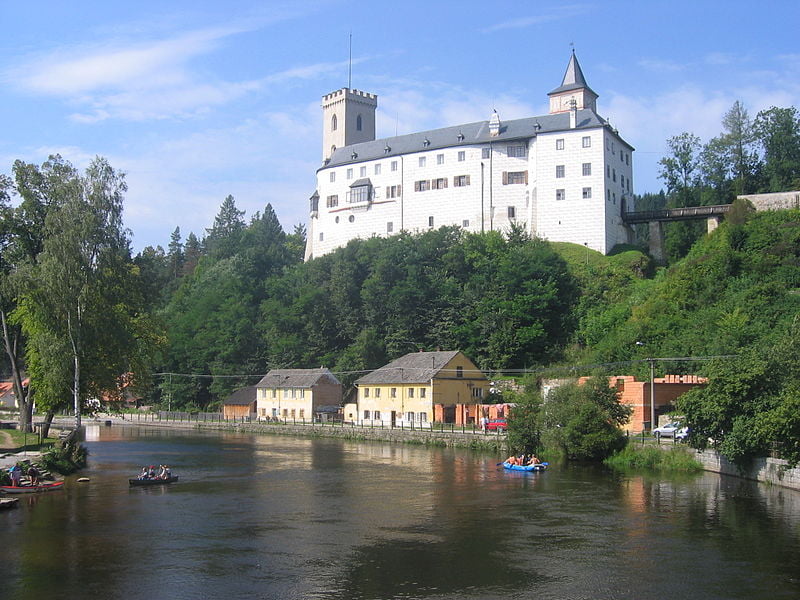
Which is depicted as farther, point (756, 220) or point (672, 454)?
point (756, 220)

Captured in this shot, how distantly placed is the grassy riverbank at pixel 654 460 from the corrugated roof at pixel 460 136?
43137mm

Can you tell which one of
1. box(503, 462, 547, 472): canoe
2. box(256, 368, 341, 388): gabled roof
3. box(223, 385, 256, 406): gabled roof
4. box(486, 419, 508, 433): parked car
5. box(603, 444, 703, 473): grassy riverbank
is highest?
box(256, 368, 341, 388): gabled roof

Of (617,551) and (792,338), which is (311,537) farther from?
(792,338)

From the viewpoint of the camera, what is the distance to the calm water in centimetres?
1892

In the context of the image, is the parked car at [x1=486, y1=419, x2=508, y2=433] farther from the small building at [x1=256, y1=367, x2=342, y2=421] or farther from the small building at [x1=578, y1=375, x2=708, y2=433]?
the small building at [x1=256, y1=367, x2=342, y2=421]

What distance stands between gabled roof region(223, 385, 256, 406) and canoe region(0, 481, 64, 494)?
4595cm

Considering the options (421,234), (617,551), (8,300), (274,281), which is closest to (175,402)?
(274,281)

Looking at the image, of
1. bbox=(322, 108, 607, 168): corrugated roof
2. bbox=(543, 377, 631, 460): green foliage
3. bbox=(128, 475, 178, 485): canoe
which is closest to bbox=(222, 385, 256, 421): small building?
bbox=(322, 108, 607, 168): corrugated roof

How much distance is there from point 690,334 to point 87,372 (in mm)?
37740

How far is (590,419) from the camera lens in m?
39.0

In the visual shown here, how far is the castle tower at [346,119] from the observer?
101438 mm

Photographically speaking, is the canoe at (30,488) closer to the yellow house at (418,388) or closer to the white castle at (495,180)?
the yellow house at (418,388)

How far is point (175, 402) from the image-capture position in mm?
85375

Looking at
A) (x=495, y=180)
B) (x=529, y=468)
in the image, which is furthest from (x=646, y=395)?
(x=495, y=180)
